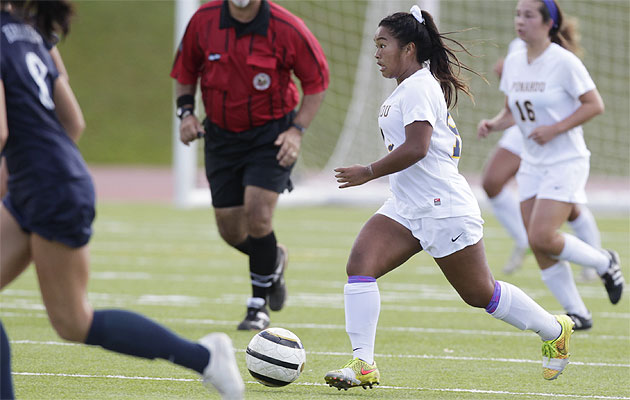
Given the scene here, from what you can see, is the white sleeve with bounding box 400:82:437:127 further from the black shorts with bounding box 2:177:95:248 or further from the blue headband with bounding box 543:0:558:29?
the blue headband with bounding box 543:0:558:29

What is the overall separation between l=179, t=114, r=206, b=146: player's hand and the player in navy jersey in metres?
2.87

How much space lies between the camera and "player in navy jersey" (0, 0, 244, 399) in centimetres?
365

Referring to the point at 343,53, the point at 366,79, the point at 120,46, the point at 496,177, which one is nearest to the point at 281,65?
the point at 496,177

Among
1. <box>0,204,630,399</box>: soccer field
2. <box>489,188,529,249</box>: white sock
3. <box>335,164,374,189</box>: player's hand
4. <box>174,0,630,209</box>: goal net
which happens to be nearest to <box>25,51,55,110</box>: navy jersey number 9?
<box>335,164,374,189</box>: player's hand

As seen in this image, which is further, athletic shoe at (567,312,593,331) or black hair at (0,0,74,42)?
athletic shoe at (567,312,593,331)

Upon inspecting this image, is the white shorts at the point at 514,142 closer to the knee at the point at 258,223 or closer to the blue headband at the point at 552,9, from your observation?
the blue headband at the point at 552,9

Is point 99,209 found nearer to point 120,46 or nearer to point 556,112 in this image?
point 556,112

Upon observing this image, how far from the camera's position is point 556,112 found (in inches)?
272

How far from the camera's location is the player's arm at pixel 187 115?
6.71 meters

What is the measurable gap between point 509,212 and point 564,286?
2.94 metres

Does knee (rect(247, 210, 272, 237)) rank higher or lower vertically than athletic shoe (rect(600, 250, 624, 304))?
higher

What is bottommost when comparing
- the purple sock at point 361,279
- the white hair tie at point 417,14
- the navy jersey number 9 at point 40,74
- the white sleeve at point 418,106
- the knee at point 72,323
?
the purple sock at point 361,279

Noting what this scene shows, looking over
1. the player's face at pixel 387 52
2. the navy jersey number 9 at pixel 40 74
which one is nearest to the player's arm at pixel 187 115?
the player's face at pixel 387 52

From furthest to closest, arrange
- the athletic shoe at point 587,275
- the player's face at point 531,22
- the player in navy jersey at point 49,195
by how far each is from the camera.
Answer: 1. the athletic shoe at point 587,275
2. the player's face at point 531,22
3. the player in navy jersey at point 49,195
